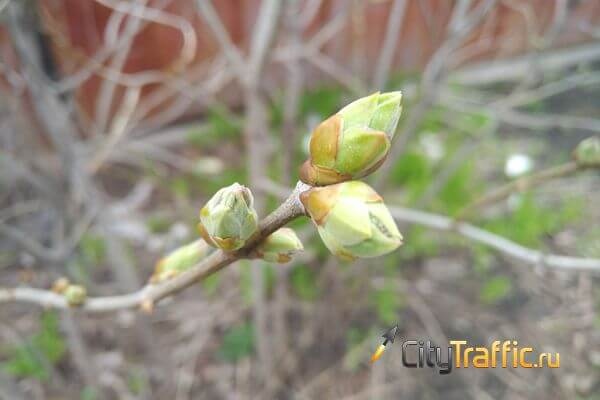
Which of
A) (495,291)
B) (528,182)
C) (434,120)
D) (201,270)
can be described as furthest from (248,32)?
(201,270)

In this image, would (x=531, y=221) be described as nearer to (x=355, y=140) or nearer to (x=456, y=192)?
(x=456, y=192)

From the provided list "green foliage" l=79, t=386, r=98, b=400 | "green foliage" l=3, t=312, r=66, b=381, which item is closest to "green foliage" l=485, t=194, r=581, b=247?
"green foliage" l=79, t=386, r=98, b=400

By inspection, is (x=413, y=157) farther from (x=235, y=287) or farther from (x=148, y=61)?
(x=148, y=61)

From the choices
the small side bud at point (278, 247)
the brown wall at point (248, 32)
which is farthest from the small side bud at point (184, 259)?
the brown wall at point (248, 32)

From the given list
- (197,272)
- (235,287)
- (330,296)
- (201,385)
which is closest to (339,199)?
(197,272)

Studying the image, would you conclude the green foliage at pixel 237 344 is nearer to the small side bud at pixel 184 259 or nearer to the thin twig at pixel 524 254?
the thin twig at pixel 524 254

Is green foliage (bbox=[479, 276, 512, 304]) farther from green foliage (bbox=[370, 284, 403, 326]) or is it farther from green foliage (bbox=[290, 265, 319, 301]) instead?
green foliage (bbox=[290, 265, 319, 301])

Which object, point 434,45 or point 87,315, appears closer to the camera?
point 434,45
